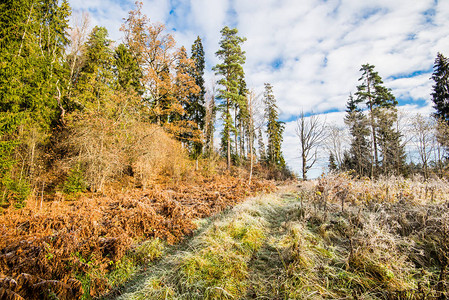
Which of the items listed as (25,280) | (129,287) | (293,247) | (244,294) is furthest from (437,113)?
(25,280)

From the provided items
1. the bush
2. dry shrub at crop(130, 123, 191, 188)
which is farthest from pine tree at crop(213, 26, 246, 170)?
the bush

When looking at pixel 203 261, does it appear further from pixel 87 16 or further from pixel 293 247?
pixel 87 16

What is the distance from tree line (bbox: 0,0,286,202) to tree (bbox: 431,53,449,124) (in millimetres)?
19547

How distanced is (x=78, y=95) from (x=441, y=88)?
106 feet

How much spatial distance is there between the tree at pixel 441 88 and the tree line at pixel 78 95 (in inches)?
770

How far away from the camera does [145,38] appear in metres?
14.8

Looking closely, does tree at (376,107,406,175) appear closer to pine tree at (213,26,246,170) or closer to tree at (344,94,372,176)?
tree at (344,94,372,176)

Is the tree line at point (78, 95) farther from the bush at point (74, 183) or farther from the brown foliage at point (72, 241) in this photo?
the brown foliage at point (72, 241)

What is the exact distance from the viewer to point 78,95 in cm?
1206

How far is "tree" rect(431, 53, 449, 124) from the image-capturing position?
17.6 meters

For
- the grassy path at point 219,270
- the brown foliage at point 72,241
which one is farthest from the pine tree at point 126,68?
the grassy path at point 219,270

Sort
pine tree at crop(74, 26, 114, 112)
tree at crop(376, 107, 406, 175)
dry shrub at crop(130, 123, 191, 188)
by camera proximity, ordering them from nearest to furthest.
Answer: dry shrub at crop(130, 123, 191, 188) < pine tree at crop(74, 26, 114, 112) < tree at crop(376, 107, 406, 175)

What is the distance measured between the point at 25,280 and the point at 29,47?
36.5 ft

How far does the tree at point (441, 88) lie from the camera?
57.8 ft
